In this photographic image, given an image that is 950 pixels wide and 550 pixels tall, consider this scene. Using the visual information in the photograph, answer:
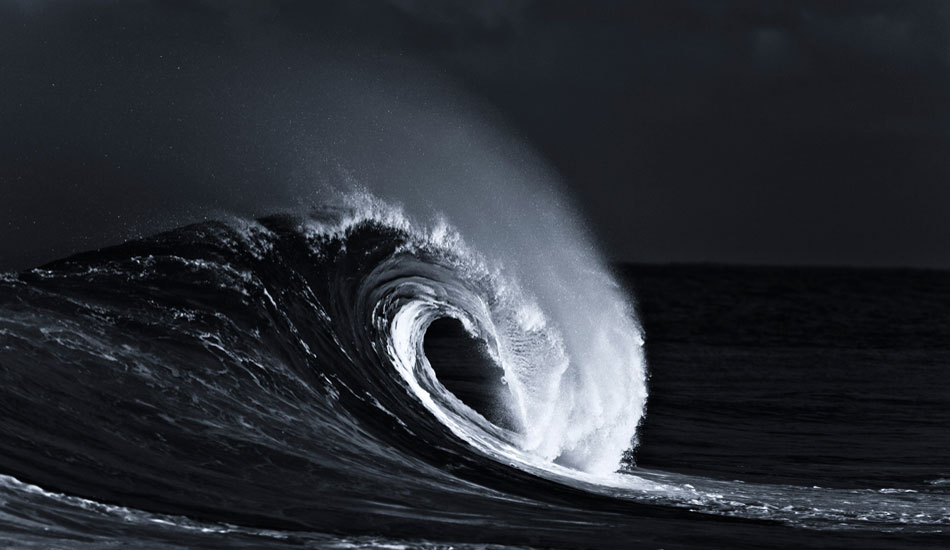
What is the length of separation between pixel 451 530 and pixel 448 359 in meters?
13.7

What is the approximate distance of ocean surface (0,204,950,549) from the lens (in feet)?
23.8

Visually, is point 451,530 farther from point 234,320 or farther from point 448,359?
point 448,359

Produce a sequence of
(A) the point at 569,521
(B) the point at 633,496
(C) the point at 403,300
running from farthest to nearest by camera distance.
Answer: (C) the point at 403,300, (B) the point at 633,496, (A) the point at 569,521

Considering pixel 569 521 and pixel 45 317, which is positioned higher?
pixel 45 317

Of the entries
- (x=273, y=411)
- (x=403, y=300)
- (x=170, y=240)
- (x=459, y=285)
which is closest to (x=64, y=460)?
(x=273, y=411)

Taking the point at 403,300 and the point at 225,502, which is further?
the point at 403,300

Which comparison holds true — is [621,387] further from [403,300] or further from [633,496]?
[633,496]

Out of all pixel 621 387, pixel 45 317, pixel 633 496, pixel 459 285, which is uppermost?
pixel 459 285

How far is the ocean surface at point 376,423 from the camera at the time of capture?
7258mm

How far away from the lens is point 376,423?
10203mm

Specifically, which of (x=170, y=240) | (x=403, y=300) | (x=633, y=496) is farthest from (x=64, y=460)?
(x=403, y=300)

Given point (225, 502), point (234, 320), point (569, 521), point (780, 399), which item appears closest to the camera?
point (225, 502)

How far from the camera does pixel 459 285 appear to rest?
14.8 meters

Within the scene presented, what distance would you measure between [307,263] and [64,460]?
232 inches
